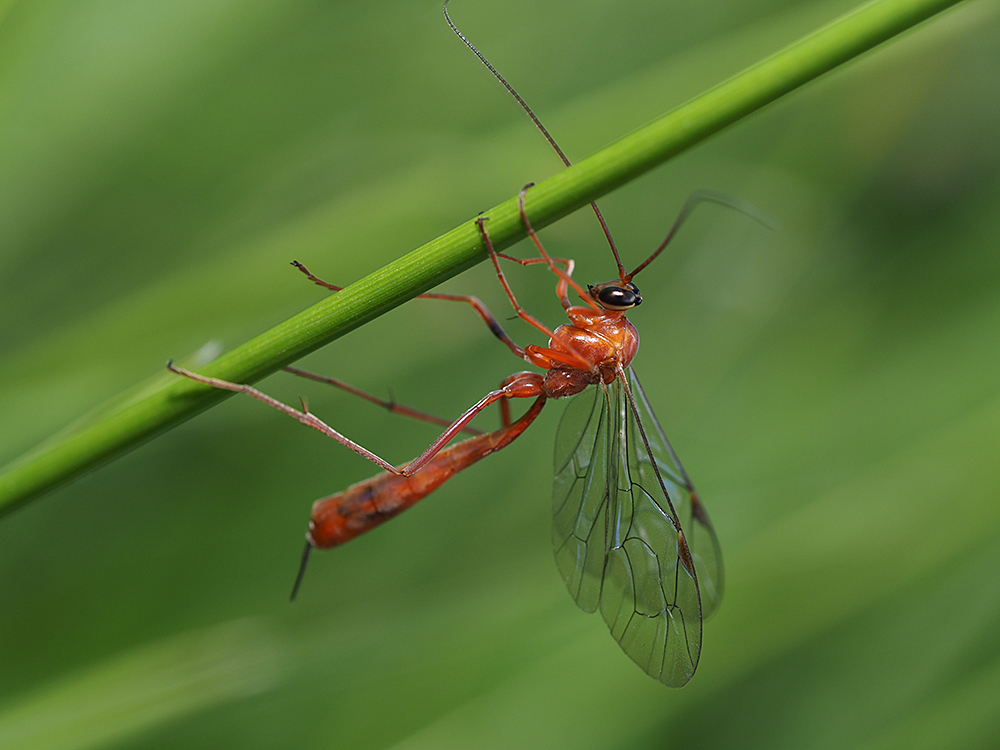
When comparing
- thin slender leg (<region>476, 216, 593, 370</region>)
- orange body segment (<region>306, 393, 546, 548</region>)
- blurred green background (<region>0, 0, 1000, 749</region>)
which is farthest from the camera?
blurred green background (<region>0, 0, 1000, 749</region>)

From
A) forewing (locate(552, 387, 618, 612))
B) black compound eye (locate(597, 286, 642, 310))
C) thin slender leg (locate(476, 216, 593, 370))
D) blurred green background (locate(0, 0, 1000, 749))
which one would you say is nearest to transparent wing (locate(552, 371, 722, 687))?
forewing (locate(552, 387, 618, 612))

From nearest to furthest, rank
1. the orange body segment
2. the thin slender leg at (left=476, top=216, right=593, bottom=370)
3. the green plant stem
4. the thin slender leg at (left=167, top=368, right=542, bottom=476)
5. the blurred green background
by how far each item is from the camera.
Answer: the green plant stem
the thin slender leg at (left=167, top=368, right=542, bottom=476)
the thin slender leg at (left=476, top=216, right=593, bottom=370)
the orange body segment
the blurred green background

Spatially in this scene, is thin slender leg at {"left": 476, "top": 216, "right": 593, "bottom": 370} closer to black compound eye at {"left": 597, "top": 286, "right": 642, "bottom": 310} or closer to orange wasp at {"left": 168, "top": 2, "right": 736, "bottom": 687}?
orange wasp at {"left": 168, "top": 2, "right": 736, "bottom": 687}

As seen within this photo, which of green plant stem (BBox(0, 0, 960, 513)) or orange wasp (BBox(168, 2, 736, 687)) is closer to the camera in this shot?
green plant stem (BBox(0, 0, 960, 513))

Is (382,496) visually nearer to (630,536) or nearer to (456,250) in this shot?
(630,536)

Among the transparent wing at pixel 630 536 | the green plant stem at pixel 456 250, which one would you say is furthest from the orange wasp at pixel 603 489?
the green plant stem at pixel 456 250

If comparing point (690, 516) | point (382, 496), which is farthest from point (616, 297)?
point (382, 496)

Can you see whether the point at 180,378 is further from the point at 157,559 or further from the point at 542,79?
the point at 542,79
